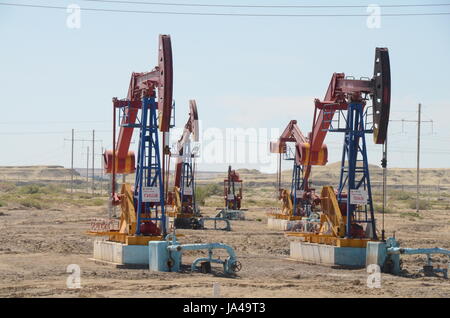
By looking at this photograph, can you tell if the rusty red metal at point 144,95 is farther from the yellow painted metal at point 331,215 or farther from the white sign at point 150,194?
the yellow painted metal at point 331,215

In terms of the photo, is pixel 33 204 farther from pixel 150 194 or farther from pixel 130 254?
pixel 130 254

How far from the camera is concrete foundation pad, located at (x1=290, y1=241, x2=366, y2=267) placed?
20.6m

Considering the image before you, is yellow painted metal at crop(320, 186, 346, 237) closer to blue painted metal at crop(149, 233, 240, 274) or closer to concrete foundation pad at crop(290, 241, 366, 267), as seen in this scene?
concrete foundation pad at crop(290, 241, 366, 267)

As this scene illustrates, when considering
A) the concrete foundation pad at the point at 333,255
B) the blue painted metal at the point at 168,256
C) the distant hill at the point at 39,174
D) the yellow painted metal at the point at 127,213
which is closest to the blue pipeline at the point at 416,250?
the concrete foundation pad at the point at 333,255

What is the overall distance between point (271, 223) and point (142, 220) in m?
18.4

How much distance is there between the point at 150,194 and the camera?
808 inches

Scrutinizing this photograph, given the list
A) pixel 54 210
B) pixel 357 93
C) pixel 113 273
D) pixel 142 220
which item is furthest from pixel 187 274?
pixel 54 210

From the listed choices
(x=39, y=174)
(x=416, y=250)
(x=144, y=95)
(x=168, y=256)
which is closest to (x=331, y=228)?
(x=416, y=250)

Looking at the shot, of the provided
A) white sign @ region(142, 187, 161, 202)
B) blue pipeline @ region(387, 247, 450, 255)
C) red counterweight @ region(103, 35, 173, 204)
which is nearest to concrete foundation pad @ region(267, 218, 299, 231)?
red counterweight @ region(103, 35, 173, 204)

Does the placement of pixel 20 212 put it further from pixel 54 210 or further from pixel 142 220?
pixel 142 220

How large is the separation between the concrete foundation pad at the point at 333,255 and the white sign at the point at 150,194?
4.15 meters

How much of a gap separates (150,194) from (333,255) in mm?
4573

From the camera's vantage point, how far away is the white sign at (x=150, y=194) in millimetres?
20438
